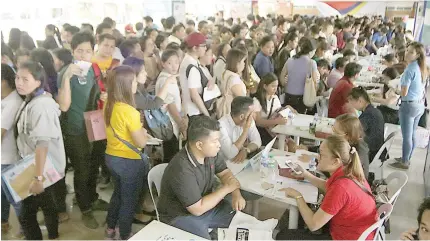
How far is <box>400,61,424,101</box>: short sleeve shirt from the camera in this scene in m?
3.80

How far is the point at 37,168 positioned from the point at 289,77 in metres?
2.90

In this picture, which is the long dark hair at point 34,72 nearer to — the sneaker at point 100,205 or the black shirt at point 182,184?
the black shirt at point 182,184

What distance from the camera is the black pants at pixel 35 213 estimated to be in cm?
251

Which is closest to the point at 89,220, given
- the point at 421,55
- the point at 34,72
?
the point at 34,72

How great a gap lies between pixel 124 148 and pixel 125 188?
29 centimetres

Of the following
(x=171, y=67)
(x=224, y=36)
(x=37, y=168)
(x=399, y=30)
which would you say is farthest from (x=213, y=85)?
(x=399, y=30)

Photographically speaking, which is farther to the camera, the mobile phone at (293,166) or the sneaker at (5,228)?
the sneaker at (5,228)

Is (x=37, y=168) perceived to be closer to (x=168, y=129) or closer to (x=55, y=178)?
(x=55, y=178)

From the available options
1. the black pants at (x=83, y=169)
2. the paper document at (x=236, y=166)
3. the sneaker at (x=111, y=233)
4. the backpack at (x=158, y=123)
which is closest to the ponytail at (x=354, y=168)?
the paper document at (x=236, y=166)

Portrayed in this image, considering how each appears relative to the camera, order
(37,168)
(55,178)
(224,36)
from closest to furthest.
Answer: (37,168) → (55,178) → (224,36)

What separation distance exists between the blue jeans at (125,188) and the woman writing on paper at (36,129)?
385 mm

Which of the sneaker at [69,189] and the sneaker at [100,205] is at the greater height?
the sneaker at [69,189]

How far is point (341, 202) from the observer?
6.43 feet

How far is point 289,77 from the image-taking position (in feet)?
14.3
